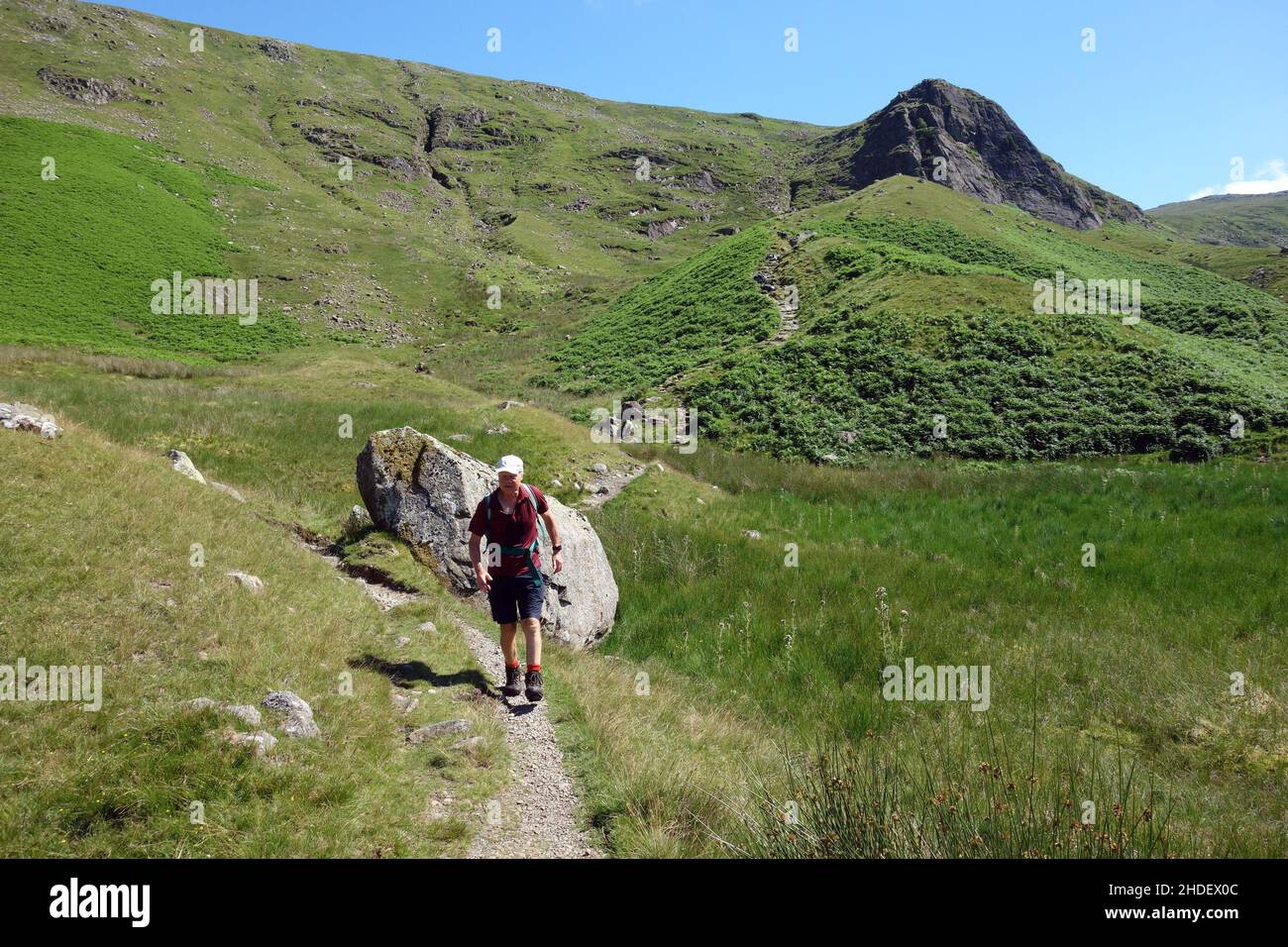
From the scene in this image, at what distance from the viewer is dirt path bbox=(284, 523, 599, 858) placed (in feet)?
15.7

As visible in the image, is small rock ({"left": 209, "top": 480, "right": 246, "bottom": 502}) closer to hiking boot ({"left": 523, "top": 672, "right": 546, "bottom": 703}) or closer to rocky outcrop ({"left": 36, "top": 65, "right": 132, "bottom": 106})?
hiking boot ({"left": 523, "top": 672, "right": 546, "bottom": 703})

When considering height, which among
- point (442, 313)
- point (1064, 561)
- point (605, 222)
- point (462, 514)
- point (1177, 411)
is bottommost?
point (1064, 561)

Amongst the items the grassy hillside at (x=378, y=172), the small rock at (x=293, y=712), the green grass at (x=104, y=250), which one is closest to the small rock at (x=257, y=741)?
the small rock at (x=293, y=712)

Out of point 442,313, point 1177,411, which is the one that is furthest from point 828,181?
point 1177,411

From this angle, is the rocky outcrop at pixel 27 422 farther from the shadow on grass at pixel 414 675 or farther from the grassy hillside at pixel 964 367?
the grassy hillside at pixel 964 367

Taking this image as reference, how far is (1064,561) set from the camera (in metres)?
14.4

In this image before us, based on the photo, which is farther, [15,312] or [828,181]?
[828,181]

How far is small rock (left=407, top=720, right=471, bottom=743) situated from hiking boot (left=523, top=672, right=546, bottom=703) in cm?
122

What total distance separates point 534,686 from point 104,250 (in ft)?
225

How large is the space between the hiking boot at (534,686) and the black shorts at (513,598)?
74 centimetres

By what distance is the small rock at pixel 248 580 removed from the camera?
7820mm
